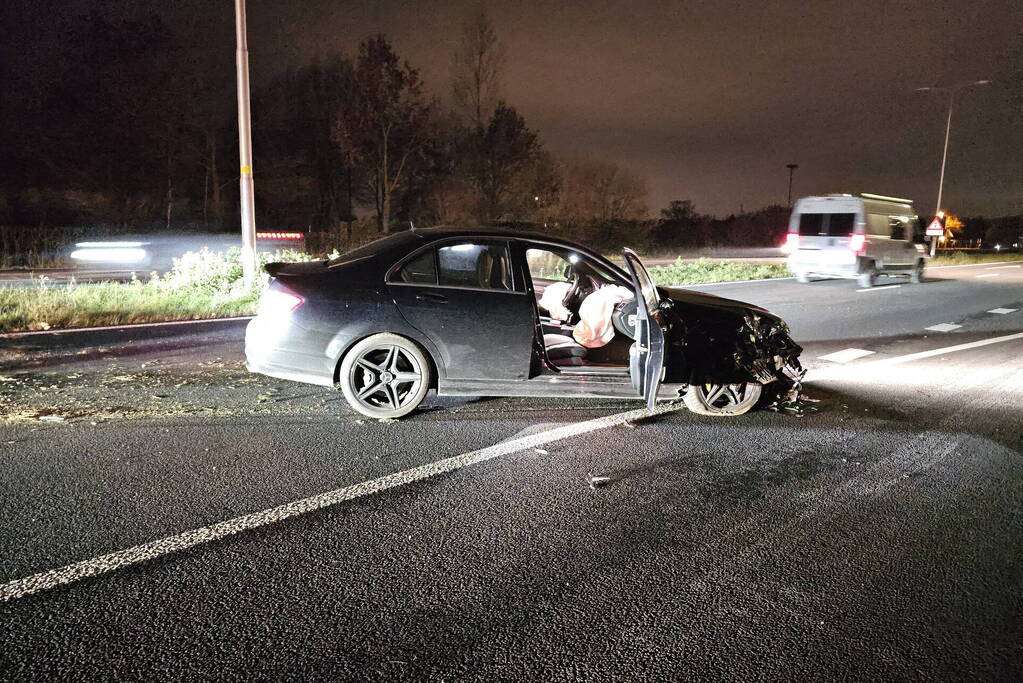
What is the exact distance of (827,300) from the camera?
50.8 ft

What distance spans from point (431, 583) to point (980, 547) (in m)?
2.79

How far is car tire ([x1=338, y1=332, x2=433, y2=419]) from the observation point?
571 centimetres

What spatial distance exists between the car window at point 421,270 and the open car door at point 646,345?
1.49m

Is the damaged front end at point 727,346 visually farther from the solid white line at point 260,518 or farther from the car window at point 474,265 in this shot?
the car window at point 474,265

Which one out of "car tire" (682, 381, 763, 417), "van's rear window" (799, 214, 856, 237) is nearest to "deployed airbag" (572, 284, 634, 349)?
"car tire" (682, 381, 763, 417)

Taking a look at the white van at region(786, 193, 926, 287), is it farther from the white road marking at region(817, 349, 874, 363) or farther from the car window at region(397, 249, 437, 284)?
the car window at region(397, 249, 437, 284)

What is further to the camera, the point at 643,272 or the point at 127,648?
the point at 643,272

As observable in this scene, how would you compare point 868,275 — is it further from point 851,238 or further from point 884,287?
point 851,238

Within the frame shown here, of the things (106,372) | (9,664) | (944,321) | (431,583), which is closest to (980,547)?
(431,583)

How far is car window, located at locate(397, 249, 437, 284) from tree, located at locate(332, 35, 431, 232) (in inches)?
1128

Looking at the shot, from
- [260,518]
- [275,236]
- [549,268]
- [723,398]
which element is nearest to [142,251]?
[275,236]

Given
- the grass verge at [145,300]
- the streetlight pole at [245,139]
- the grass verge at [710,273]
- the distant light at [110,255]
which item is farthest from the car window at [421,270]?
the distant light at [110,255]

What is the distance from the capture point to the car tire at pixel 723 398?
6176mm

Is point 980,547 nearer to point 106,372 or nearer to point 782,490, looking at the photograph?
point 782,490
